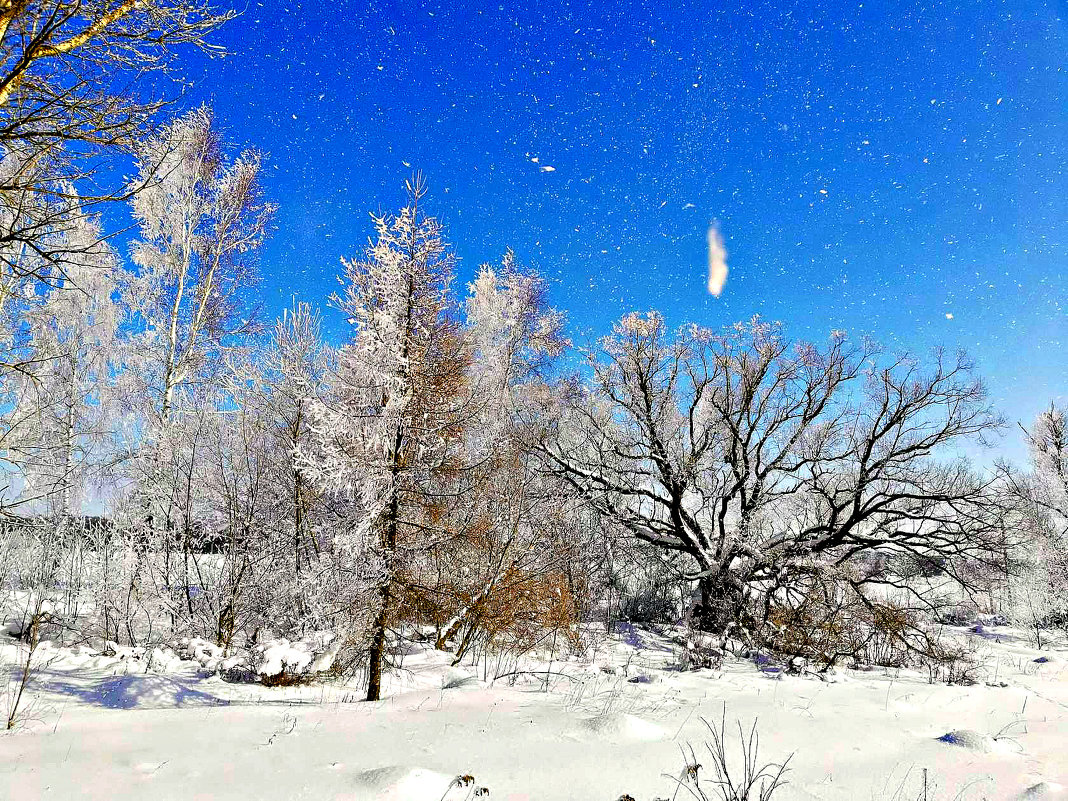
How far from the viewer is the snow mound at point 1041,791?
338 cm

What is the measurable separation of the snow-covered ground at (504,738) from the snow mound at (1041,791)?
0.01 m

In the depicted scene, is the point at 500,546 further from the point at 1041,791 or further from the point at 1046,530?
the point at 1046,530

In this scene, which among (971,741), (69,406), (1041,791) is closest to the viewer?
(1041,791)

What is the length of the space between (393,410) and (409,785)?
12.8ft

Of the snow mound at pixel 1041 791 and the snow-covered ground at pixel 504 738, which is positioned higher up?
the snow mound at pixel 1041 791

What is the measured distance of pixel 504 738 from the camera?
4125mm

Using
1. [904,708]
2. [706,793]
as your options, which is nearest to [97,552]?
[706,793]

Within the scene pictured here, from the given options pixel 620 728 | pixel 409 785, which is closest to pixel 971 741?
pixel 620 728

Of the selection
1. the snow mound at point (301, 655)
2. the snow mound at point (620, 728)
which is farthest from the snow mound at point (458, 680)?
the snow mound at point (620, 728)

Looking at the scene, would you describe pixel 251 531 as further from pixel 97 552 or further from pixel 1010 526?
pixel 1010 526

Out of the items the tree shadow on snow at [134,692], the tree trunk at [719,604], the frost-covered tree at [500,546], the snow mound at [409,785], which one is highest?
the frost-covered tree at [500,546]

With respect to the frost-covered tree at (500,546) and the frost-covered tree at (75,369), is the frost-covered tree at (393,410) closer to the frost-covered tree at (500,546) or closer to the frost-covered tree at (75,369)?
the frost-covered tree at (500,546)

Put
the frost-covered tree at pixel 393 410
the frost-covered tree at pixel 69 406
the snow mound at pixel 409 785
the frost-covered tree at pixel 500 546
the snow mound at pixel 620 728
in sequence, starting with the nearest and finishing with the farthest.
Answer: the snow mound at pixel 409 785 < the snow mound at pixel 620 728 < the frost-covered tree at pixel 393 410 < the frost-covered tree at pixel 500 546 < the frost-covered tree at pixel 69 406

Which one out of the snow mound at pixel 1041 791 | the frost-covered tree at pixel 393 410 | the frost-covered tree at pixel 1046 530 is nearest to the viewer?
the snow mound at pixel 1041 791
